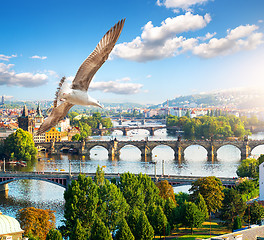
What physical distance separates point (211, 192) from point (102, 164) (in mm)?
24686

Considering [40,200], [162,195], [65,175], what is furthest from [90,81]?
[65,175]

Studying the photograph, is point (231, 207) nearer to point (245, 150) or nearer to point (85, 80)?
point (85, 80)

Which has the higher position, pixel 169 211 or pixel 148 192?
pixel 148 192

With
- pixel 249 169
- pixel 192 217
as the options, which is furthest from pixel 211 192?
pixel 249 169

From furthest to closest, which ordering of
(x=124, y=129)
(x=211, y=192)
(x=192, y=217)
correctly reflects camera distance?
(x=124, y=129) → (x=211, y=192) → (x=192, y=217)

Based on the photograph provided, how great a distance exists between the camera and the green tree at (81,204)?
17.6 metres

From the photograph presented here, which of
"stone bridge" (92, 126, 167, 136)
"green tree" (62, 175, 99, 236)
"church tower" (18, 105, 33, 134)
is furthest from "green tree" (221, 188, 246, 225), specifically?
"stone bridge" (92, 126, 167, 136)

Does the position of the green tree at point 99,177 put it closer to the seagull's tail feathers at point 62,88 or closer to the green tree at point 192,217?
the green tree at point 192,217

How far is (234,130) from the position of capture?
80625 millimetres

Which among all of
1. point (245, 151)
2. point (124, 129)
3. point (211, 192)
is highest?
point (124, 129)

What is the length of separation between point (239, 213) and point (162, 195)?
4.74 meters

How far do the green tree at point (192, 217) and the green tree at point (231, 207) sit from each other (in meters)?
1.67

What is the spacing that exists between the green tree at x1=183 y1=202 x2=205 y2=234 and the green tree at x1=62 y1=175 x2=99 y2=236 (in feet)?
14.5

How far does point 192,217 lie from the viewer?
19.2 meters
